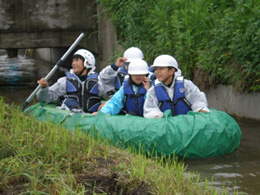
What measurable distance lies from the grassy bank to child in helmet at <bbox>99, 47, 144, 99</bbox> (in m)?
3.39

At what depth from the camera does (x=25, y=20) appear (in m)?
14.1

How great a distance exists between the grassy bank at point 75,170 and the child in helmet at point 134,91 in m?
2.18

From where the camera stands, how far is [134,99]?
677 centimetres

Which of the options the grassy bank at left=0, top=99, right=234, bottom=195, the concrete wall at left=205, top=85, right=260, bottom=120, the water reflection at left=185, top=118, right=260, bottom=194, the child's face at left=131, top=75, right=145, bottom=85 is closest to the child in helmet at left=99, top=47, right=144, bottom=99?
the child's face at left=131, top=75, right=145, bottom=85

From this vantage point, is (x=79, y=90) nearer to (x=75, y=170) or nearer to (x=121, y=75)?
(x=121, y=75)

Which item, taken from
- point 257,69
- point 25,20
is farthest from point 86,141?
point 25,20

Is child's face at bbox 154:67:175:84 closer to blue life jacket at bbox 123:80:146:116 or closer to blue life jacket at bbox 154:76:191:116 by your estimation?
blue life jacket at bbox 154:76:191:116

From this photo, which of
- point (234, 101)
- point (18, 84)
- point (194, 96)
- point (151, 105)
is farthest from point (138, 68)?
point (18, 84)

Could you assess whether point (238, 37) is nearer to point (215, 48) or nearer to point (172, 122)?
point (215, 48)

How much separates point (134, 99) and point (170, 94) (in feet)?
1.77

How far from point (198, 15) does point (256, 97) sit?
208 cm

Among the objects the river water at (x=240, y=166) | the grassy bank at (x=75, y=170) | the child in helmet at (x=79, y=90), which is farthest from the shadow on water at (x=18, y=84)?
the grassy bank at (x=75, y=170)

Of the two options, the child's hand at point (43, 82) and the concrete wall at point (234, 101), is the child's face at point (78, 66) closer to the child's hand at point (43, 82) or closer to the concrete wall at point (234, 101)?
the child's hand at point (43, 82)

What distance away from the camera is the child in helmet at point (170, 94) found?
6.41 m
